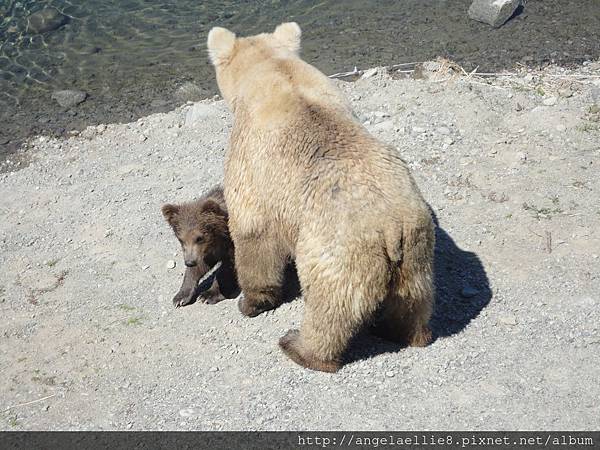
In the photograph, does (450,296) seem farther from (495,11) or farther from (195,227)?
(495,11)

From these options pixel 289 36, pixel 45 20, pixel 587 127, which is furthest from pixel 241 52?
pixel 45 20

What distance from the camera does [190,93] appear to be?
1386 cm

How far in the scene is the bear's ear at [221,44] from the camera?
297 inches

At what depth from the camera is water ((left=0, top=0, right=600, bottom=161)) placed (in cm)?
1362

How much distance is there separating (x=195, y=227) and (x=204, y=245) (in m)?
0.22

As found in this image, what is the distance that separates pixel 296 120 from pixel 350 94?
525 centimetres

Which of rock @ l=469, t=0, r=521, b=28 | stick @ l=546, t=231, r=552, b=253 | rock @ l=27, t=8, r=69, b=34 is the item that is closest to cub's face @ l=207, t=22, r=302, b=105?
stick @ l=546, t=231, r=552, b=253

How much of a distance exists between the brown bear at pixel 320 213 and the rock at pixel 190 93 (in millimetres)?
6404

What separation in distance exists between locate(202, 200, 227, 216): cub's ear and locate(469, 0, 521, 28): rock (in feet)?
30.7

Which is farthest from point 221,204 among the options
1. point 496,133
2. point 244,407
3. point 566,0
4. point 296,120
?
point 566,0

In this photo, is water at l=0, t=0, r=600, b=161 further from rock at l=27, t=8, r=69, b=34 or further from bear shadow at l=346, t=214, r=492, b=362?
bear shadow at l=346, t=214, r=492, b=362

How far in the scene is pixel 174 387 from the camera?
6.86 meters

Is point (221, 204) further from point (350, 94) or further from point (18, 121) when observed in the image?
point (18, 121)

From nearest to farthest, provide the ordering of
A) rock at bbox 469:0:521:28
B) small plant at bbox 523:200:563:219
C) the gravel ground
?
1. the gravel ground
2. small plant at bbox 523:200:563:219
3. rock at bbox 469:0:521:28
